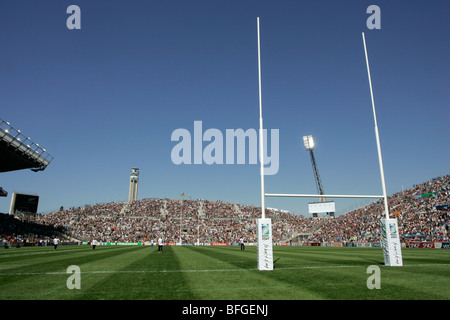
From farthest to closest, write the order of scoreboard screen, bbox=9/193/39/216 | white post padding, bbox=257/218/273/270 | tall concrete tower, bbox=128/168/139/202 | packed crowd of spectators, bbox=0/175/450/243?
tall concrete tower, bbox=128/168/139/202
scoreboard screen, bbox=9/193/39/216
packed crowd of spectators, bbox=0/175/450/243
white post padding, bbox=257/218/273/270

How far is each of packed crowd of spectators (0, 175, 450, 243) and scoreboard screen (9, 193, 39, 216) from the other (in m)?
3.14

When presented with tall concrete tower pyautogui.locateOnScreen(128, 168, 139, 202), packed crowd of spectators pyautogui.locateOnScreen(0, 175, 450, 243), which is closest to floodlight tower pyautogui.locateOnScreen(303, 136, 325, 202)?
packed crowd of spectators pyautogui.locateOnScreen(0, 175, 450, 243)

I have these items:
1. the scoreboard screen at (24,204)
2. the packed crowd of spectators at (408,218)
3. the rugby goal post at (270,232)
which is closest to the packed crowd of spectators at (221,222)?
the packed crowd of spectators at (408,218)

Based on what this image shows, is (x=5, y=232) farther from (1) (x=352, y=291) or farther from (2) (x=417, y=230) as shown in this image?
(2) (x=417, y=230)

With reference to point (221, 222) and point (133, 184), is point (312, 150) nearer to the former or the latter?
point (221, 222)

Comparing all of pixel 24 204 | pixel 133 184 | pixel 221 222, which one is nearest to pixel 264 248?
pixel 221 222

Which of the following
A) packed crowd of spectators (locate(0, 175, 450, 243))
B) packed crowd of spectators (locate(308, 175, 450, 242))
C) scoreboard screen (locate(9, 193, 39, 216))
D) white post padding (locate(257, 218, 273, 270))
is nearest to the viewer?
white post padding (locate(257, 218, 273, 270))

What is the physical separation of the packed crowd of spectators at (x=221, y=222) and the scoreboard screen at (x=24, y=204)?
314cm

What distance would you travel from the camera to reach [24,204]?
58.4 meters

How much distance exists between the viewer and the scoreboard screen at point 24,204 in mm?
56781

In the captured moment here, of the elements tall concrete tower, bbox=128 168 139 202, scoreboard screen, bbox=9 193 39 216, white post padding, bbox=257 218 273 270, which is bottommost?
white post padding, bbox=257 218 273 270

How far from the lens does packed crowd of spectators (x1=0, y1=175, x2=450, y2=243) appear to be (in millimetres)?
38856

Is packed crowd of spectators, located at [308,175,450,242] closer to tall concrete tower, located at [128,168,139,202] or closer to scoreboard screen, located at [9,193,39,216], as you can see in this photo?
scoreboard screen, located at [9,193,39,216]

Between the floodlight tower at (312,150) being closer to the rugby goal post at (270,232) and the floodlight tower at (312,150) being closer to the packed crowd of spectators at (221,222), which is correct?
the packed crowd of spectators at (221,222)
